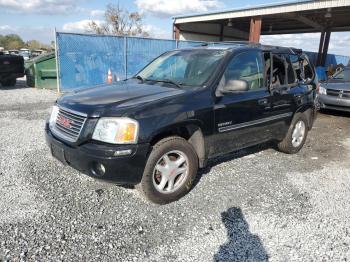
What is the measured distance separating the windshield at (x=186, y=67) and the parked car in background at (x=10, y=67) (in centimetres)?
1085

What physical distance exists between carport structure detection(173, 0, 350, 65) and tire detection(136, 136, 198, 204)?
42.5ft

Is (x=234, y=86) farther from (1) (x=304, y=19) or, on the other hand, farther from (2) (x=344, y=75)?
(1) (x=304, y=19)

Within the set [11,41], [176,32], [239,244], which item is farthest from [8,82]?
[11,41]

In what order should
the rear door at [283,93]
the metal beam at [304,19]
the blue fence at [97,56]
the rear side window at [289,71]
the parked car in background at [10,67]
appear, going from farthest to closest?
the metal beam at [304,19]
the parked car in background at [10,67]
the blue fence at [97,56]
the rear side window at [289,71]
the rear door at [283,93]

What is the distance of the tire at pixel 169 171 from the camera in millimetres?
3490

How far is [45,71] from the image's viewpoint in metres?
13.6

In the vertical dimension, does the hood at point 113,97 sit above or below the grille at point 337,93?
above

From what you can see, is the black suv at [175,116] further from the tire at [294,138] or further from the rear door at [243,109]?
the tire at [294,138]

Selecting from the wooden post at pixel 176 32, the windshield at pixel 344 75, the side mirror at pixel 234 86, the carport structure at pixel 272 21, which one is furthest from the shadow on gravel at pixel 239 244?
the wooden post at pixel 176 32

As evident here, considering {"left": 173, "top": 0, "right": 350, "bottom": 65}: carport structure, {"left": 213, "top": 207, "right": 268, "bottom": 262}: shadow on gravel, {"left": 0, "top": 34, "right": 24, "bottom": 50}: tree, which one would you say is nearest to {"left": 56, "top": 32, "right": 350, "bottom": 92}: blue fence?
{"left": 173, "top": 0, "right": 350, "bottom": 65}: carport structure

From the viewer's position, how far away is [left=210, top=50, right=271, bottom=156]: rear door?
162 inches

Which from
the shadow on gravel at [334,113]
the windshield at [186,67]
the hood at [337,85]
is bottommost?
the shadow on gravel at [334,113]

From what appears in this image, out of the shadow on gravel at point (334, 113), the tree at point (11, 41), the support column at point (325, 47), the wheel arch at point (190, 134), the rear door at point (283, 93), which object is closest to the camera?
the wheel arch at point (190, 134)

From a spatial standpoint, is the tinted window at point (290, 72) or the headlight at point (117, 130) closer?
the headlight at point (117, 130)
